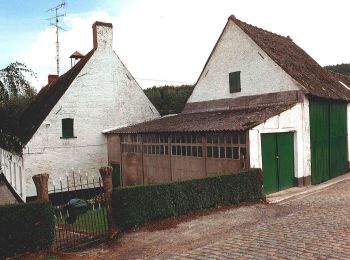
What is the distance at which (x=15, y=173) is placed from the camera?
81.8 feet

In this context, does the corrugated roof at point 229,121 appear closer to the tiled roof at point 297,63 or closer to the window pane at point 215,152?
the window pane at point 215,152

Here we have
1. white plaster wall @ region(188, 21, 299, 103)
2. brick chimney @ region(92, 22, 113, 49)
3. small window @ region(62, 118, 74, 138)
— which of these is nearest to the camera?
white plaster wall @ region(188, 21, 299, 103)

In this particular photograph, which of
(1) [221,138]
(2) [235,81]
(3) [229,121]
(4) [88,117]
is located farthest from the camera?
(4) [88,117]

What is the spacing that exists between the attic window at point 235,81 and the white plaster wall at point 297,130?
14.4ft

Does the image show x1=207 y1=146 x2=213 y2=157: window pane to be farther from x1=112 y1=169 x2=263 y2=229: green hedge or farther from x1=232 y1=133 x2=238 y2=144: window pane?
x1=112 y1=169 x2=263 y2=229: green hedge

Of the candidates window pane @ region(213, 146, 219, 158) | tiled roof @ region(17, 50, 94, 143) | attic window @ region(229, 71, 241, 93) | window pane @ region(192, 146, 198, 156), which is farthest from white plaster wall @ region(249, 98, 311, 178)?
tiled roof @ region(17, 50, 94, 143)

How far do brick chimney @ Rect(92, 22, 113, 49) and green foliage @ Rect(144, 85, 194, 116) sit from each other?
772 inches

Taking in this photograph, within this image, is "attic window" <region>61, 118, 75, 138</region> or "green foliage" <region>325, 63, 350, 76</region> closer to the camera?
"attic window" <region>61, 118, 75, 138</region>

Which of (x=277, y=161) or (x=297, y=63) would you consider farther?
(x=297, y=63)

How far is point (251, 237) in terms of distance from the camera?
958 cm

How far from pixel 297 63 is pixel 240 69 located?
3.29 meters

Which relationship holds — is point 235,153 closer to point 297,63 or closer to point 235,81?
point 235,81

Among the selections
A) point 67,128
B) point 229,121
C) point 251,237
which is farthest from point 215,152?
point 67,128

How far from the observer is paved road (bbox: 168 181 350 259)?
813 cm
